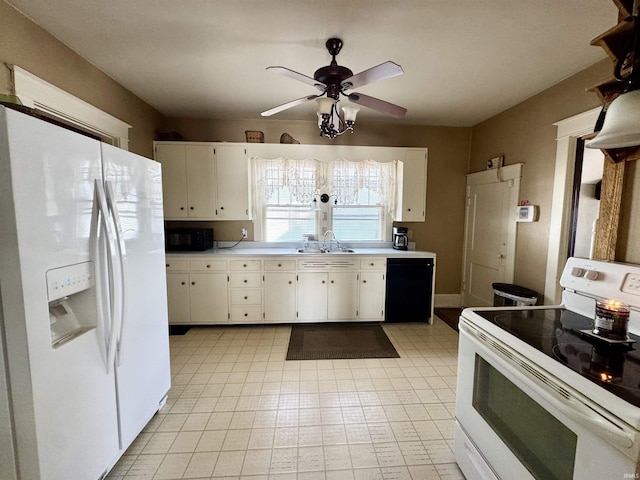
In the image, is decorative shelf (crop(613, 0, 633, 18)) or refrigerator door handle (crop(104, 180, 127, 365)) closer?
decorative shelf (crop(613, 0, 633, 18))

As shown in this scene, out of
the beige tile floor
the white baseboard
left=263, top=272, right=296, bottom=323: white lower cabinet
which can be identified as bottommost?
the beige tile floor

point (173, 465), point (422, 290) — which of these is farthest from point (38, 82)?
point (422, 290)

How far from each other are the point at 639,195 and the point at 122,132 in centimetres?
391

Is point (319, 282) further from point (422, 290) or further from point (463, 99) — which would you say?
point (463, 99)

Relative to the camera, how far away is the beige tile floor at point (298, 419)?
1.57 meters

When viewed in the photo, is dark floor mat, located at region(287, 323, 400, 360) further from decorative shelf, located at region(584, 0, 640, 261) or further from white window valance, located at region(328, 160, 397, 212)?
decorative shelf, located at region(584, 0, 640, 261)

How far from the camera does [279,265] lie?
132 inches

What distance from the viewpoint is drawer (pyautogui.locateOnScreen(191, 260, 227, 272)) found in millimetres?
3289

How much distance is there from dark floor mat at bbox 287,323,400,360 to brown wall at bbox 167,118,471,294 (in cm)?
151

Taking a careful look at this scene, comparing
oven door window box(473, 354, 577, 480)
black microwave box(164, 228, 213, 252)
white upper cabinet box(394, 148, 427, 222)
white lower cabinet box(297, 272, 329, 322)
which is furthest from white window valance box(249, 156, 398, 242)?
oven door window box(473, 354, 577, 480)

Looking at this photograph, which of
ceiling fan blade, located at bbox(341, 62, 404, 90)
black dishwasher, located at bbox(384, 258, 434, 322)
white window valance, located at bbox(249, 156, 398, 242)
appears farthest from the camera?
white window valance, located at bbox(249, 156, 398, 242)

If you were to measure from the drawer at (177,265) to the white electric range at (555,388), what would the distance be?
2.92 m

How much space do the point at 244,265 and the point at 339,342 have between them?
1388 millimetres

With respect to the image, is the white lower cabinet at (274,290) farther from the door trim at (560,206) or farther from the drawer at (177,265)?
the door trim at (560,206)
